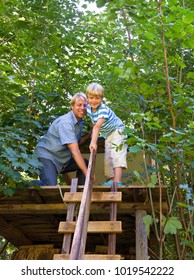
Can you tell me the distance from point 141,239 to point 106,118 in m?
1.44

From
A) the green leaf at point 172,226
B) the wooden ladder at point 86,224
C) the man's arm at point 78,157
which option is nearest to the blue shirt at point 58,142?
the man's arm at point 78,157

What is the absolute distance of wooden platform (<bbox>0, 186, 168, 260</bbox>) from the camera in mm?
4219

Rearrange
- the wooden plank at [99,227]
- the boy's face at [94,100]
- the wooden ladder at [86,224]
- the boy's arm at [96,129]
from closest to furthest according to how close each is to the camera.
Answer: the wooden ladder at [86,224] < the wooden plank at [99,227] < the boy's arm at [96,129] < the boy's face at [94,100]

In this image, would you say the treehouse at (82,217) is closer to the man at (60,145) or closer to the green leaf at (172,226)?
the man at (60,145)

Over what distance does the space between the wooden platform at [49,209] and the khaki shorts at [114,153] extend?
40 cm

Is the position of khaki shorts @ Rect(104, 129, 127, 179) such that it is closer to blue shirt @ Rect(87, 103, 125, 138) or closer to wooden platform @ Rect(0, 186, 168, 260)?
blue shirt @ Rect(87, 103, 125, 138)

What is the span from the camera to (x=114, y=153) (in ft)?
14.8

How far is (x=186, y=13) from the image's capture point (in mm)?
3355

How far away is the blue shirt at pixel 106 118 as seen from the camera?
4.30 m

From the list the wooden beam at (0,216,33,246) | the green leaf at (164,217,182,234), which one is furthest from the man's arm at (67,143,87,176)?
the wooden beam at (0,216,33,246)

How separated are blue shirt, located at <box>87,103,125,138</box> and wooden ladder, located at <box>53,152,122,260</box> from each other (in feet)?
2.77

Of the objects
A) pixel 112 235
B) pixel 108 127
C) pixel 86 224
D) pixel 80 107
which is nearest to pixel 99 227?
pixel 112 235

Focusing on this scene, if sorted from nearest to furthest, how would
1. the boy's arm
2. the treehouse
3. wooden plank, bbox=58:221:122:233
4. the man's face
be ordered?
the treehouse → wooden plank, bbox=58:221:122:233 → the boy's arm → the man's face
